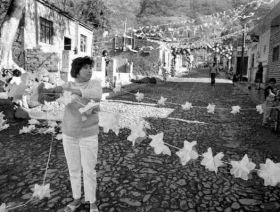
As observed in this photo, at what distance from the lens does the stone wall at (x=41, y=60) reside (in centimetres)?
1240

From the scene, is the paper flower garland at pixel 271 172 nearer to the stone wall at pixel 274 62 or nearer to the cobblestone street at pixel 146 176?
the cobblestone street at pixel 146 176

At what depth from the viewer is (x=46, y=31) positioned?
57.0 ft

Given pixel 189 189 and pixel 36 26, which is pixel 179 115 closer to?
pixel 189 189

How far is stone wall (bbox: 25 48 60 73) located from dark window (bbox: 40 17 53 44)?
3.83 m

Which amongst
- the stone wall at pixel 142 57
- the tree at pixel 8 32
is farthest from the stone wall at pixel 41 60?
the stone wall at pixel 142 57

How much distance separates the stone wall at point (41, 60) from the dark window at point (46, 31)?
12.6ft

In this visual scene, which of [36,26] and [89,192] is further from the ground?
[36,26]

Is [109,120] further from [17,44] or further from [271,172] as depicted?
[17,44]

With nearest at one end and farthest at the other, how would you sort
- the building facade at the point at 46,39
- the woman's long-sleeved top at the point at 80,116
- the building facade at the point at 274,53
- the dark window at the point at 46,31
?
the woman's long-sleeved top at the point at 80,116
the building facade at the point at 46,39
the building facade at the point at 274,53
the dark window at the point at 46,31

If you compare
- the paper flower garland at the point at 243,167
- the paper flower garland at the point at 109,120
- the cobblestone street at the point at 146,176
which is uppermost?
the paper flower garland at the point at 109,120

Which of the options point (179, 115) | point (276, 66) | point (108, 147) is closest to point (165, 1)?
point (276, 66)

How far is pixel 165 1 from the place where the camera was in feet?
183

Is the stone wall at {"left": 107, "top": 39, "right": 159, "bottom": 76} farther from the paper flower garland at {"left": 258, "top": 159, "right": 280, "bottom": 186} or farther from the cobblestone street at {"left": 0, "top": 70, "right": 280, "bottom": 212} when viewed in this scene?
the paper flower garland at {"left": 258, "top": 159, "right": 280, "bottom": 186}

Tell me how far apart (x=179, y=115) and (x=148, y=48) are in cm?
2622
